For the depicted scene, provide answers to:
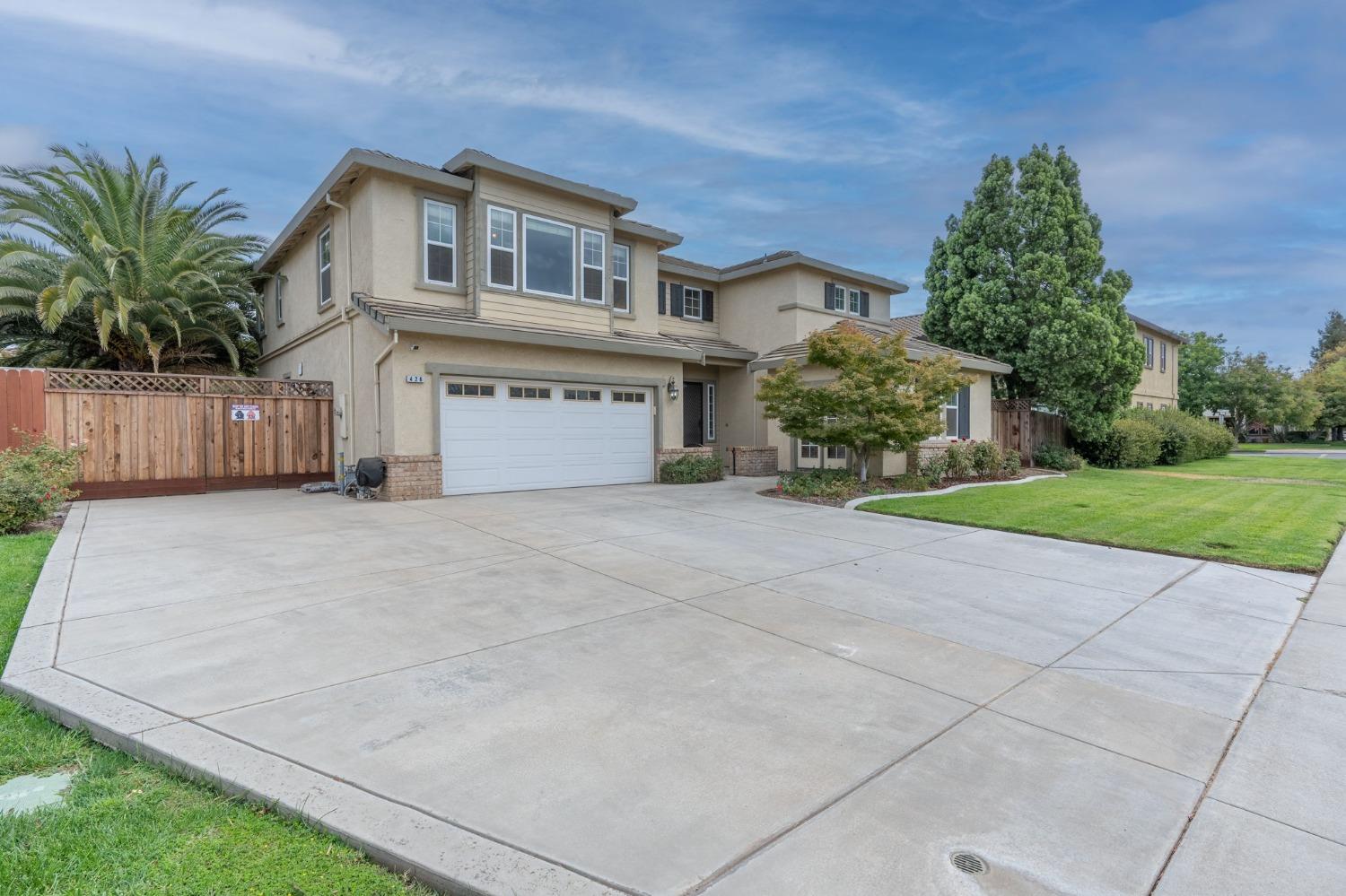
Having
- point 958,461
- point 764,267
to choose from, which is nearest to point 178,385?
point 764,267

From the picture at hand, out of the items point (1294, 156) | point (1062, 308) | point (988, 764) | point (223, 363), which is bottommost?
point (988, 764)

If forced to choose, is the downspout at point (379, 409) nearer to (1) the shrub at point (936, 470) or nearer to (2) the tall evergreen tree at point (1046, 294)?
(1) the shrub at point (936, 470)

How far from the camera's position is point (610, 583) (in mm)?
6203

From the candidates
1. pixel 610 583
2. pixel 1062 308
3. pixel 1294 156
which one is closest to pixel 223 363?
pixel 610 583

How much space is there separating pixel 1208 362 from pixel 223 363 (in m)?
49.6

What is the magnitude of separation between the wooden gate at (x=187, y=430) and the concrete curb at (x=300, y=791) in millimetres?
10504

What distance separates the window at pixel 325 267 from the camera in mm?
14508

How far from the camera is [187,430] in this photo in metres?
13.2

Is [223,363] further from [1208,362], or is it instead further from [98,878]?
[1208,362]

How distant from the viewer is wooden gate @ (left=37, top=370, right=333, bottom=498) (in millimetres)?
12188

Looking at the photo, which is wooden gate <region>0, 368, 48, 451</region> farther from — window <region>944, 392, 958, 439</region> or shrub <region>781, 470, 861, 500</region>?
window <region>944, 392, 958, 439</region>

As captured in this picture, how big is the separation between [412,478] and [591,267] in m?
6.35

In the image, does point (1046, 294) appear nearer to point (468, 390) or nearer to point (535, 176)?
point (535, 176)

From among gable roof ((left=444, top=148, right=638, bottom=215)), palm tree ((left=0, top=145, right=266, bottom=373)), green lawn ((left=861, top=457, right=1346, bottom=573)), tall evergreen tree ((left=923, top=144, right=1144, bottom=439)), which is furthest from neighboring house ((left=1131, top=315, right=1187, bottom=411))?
palm tree ((left=0, top=145, right=266, bottom=373))
